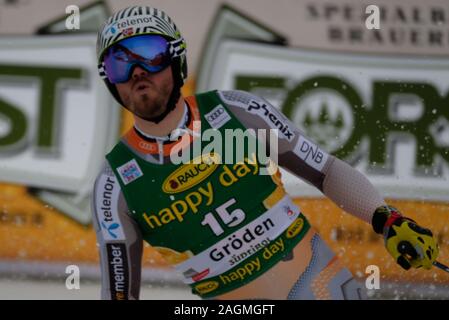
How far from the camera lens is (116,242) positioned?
2980mm

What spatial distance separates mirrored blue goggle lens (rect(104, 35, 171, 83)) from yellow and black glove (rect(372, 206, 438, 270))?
2.98ft

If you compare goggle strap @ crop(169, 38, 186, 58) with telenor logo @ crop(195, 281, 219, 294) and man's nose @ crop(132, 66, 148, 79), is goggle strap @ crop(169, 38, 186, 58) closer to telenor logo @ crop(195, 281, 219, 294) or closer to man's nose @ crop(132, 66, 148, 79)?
man's nose @ crop(132, 66, 148, 79)

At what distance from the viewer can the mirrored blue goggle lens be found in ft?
9.78

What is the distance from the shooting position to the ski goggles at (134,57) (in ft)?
9.78

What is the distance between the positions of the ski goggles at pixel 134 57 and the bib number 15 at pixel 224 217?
0.49m

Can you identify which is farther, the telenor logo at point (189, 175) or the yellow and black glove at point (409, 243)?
the telenor logo at point (189, 175)

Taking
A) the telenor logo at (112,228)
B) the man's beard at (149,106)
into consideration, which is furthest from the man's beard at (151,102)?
the telenor logo at (112,228)

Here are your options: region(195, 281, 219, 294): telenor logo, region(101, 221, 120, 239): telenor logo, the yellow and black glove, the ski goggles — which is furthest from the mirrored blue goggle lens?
the yellow and black glove

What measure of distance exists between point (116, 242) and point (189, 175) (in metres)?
0.32

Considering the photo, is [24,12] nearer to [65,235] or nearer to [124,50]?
[65,235]

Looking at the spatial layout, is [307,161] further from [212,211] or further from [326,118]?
[326,118]

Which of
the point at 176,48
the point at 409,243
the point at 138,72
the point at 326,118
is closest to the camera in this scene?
the point at 409,243

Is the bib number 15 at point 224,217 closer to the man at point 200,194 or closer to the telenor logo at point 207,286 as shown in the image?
the man at point 200,194

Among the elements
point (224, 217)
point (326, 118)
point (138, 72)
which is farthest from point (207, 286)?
point (326, 118)
